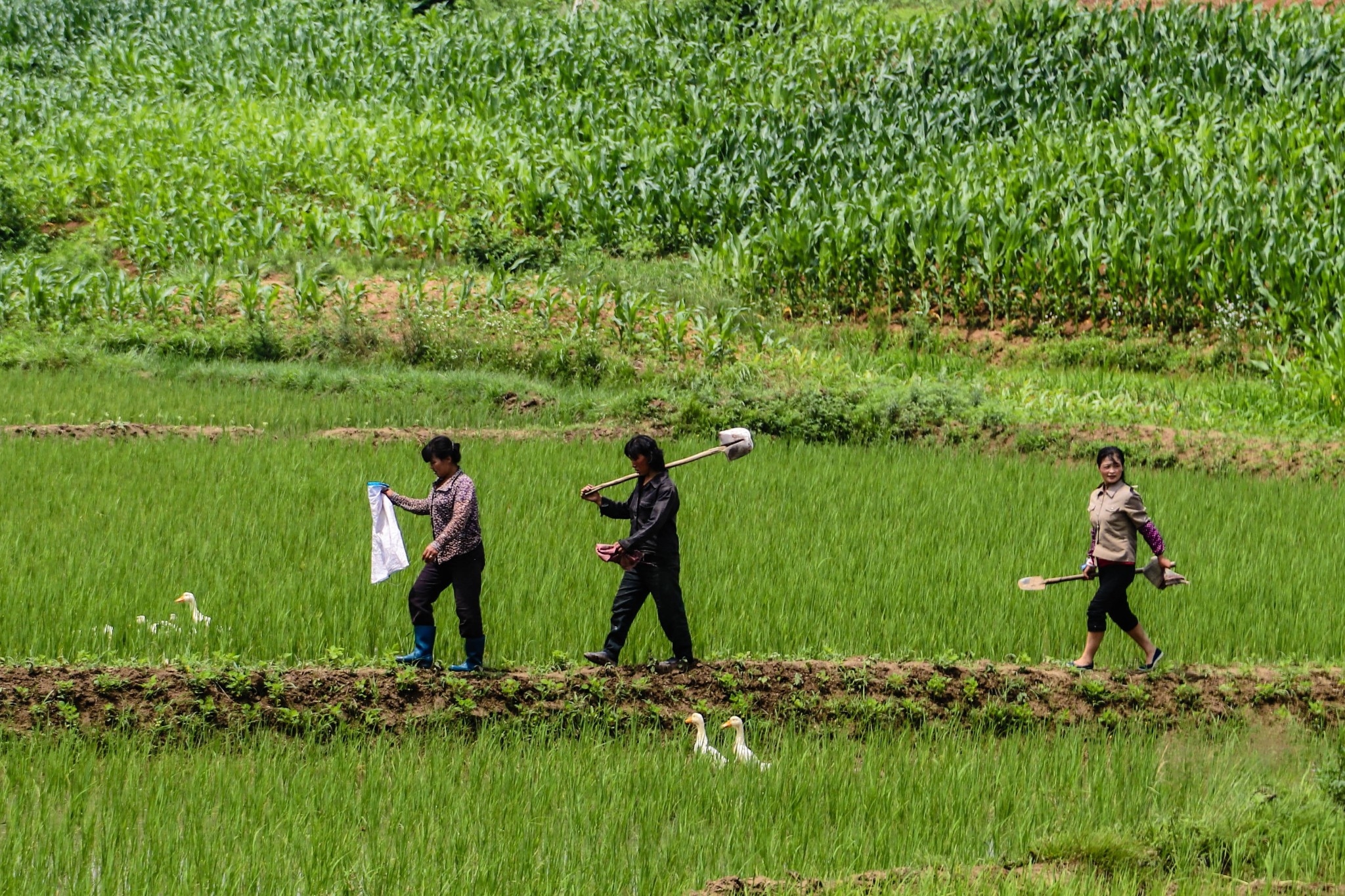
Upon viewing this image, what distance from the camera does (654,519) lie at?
734 cm

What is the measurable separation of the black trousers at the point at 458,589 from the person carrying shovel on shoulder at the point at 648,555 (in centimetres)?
57

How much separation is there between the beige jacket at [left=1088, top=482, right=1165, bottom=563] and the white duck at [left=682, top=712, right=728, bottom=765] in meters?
2.32

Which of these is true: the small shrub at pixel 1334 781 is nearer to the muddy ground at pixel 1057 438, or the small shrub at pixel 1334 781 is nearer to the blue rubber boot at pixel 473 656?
the blue rubber boot at pixel 473 656

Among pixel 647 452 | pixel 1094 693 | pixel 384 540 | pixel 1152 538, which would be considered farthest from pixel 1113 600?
pixel 384 540

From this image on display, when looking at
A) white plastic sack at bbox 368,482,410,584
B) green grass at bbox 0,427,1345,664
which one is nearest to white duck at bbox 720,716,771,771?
green grass at bbox 0,427,1345,664

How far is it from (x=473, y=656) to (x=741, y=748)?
5.03ft

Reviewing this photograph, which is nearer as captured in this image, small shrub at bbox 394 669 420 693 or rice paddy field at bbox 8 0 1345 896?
rice paddy field at bbox 8 0 1345 896

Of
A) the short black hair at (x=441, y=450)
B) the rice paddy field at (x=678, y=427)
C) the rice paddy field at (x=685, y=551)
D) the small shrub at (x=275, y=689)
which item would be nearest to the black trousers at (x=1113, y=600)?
the rice paddy field at (x=678, y=427)

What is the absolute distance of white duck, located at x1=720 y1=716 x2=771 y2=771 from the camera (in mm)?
6324

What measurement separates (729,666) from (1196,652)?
2598 millimetres

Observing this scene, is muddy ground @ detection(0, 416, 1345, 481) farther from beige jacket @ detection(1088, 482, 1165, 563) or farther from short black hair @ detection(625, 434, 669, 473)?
short black hair @ detection(625, 434, 669, 473)

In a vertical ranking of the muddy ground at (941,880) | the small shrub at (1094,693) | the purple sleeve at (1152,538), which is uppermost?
the purple sleeve at (1152,538)

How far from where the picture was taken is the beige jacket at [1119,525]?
7.63 metres

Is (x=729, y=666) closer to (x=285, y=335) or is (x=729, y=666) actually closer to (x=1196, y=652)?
(x=1196, y=652)
